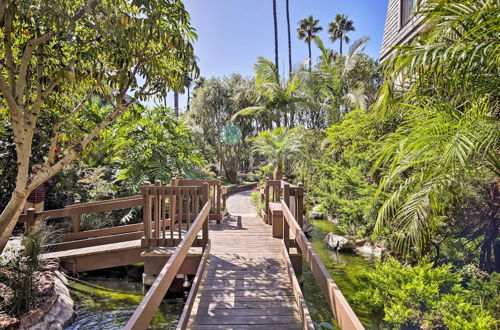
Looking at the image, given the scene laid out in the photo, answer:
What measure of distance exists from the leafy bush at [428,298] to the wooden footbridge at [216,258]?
1.22 metres

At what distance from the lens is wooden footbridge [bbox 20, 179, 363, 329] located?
9.68ft

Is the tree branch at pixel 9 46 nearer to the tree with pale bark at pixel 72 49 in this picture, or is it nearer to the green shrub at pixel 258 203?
the tree with pale bark at pixel 72 49

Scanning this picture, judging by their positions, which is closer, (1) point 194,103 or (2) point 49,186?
(2) point 49,186

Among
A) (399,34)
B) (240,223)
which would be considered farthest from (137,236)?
(399,34)

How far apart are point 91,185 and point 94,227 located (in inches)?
78.6

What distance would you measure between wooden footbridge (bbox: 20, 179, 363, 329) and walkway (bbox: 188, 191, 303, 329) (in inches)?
0.4

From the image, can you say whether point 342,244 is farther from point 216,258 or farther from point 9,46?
point 9,46

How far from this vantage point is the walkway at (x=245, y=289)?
3.42 meters

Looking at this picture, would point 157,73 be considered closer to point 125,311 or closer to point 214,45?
point 125,311

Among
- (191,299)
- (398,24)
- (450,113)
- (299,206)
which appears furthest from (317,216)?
(191,299)

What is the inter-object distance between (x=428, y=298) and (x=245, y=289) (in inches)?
90.6

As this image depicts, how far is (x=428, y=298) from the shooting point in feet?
12.8

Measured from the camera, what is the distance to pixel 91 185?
370 inches

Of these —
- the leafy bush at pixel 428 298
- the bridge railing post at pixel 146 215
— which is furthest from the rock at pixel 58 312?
the leafy bush at pixel 428 298
